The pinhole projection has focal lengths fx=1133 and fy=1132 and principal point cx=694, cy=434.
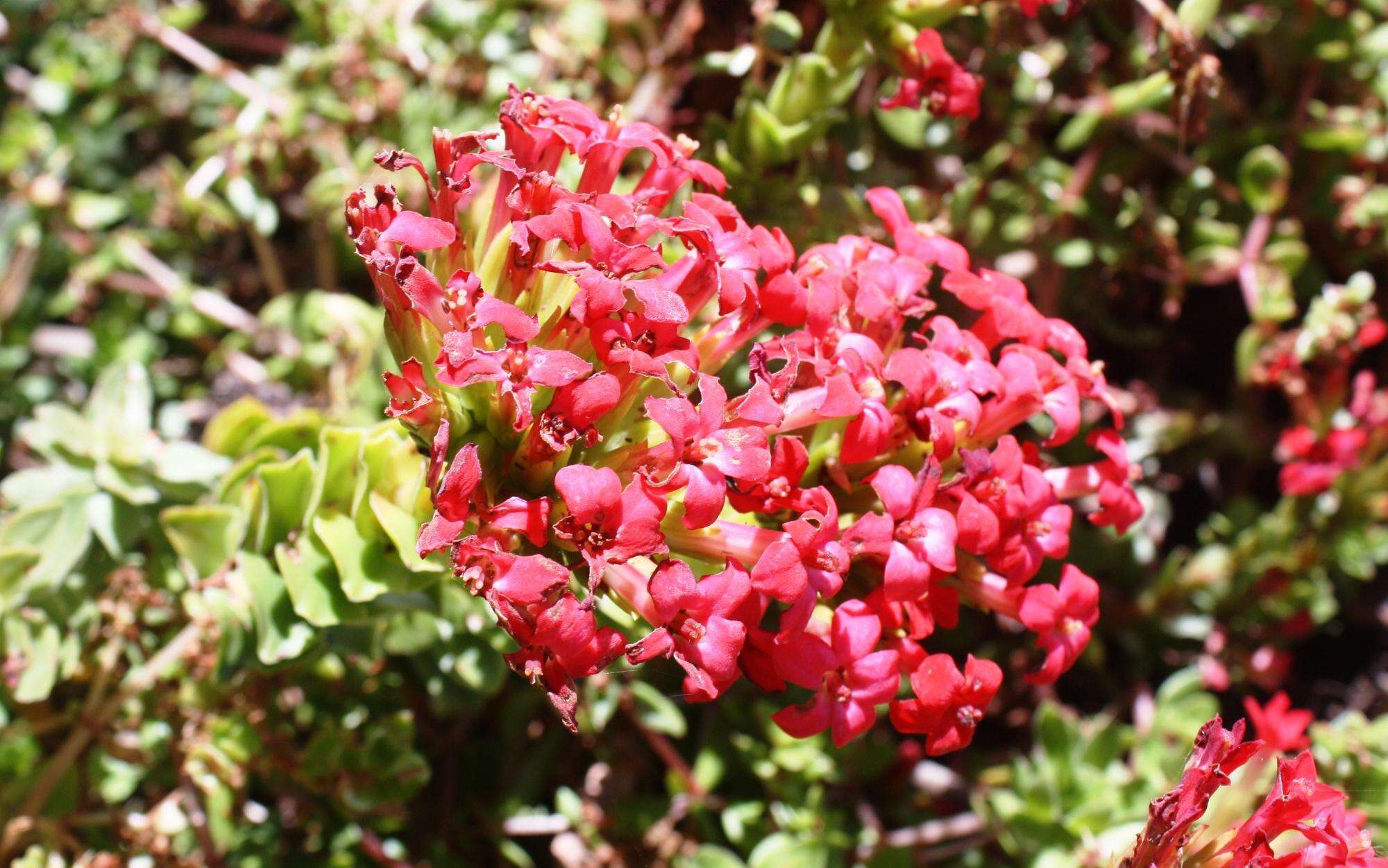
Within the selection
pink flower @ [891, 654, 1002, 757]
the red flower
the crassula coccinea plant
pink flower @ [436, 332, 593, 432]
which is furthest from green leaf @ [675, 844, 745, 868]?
pink flower @ [436, 332, 593, 432]

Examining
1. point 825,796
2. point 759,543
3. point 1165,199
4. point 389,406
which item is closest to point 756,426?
point 759,543

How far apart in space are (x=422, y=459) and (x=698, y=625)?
0.66 meters

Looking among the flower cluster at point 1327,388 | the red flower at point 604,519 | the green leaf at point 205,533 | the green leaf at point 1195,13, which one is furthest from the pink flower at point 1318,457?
the green leaf at point 205,533

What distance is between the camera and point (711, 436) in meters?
1.40

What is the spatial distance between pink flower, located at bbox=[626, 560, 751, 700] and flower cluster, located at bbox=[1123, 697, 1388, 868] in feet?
2.01

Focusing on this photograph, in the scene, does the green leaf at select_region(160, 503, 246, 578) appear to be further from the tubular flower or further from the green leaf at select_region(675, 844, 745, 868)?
the tubular flower

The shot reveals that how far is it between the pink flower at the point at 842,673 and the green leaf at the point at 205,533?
41.0 inches

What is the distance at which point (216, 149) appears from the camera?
3.11 meters

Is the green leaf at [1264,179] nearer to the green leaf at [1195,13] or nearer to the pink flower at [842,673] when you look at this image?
the green leaf at [1195,13]

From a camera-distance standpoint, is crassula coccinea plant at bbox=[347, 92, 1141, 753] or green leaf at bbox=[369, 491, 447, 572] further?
green leaf at bbox=[369, 491, 447, 572]

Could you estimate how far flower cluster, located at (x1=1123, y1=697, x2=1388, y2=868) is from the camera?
1469mm

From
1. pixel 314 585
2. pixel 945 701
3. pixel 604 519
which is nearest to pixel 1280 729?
pixel 945 701

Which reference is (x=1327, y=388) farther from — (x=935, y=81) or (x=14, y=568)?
(x=14, y=568)

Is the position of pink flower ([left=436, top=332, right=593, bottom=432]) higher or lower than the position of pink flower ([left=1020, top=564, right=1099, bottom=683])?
higher
